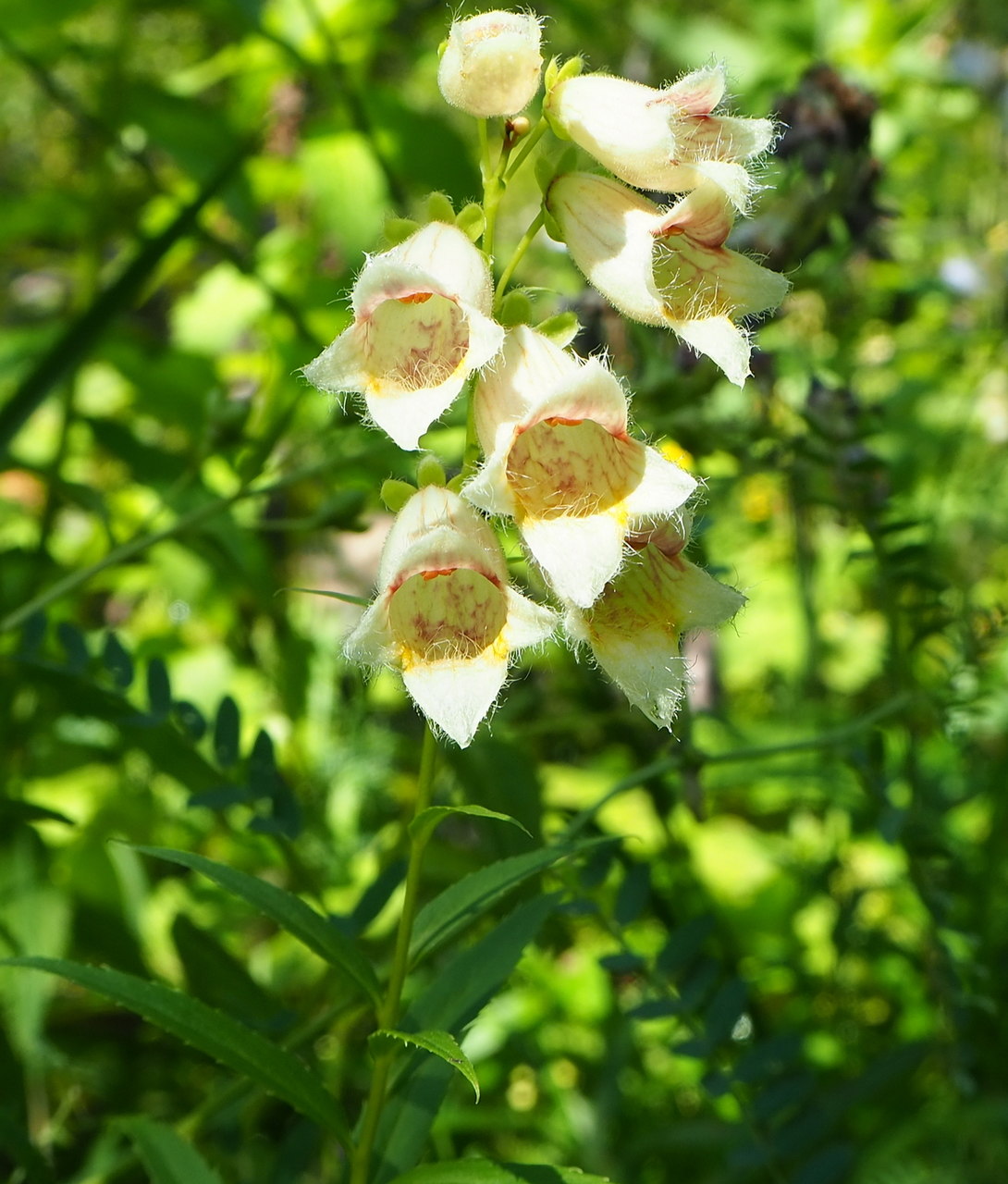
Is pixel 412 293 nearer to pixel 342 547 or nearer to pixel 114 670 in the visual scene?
pixel 114 670

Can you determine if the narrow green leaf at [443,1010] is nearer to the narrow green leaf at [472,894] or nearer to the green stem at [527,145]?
the narrow green leaf at [472,894]

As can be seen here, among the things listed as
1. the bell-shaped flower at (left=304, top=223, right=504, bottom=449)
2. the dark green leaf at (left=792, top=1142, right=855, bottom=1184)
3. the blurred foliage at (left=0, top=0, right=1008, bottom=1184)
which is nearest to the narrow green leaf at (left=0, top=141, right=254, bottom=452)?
the blurred foliage at (left=0, top=0, right=1008, bottom=1184)

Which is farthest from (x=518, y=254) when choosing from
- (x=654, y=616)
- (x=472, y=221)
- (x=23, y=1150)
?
(x=23, y=1150)

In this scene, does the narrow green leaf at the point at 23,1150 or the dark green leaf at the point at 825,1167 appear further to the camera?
the dark green leaf at the point at 825,1167

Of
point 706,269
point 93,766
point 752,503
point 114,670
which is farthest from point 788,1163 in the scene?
point 752,503

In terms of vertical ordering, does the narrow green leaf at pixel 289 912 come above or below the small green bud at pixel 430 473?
below

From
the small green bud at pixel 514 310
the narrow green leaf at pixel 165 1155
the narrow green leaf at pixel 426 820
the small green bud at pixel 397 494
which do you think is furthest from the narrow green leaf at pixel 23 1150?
the small green bud at pixel 514 310
